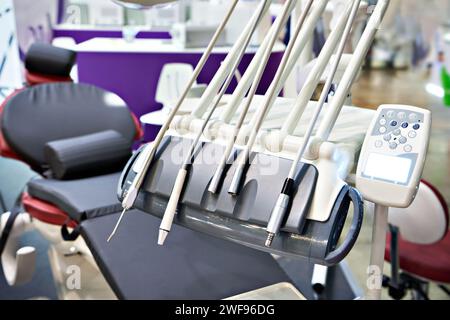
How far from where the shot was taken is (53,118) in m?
1.48

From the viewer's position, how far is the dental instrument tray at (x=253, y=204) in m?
0.59

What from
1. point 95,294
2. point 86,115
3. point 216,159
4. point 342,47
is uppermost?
point 342,47

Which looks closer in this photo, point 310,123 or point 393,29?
point 310,123

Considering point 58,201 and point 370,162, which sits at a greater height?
point 370,162

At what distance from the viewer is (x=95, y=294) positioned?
997mm

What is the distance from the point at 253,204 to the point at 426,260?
1050mm

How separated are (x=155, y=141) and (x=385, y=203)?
0.36 meters

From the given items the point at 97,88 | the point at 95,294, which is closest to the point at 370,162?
the point at 95,294

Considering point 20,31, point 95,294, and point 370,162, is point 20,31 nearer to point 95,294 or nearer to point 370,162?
point 95,294

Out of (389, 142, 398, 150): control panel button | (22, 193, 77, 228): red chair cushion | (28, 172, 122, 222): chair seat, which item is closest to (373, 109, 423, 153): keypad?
(389, 142, 398, 150): control panel button

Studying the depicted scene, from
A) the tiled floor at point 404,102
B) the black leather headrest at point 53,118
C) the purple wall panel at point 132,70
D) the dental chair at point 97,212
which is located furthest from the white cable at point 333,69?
the black leather headrest at point 53,118

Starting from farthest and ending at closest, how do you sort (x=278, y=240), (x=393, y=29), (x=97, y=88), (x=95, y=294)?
(x=97, y=88)
(x=95, y=294)
(x=393, y=29)
(x=278, y=240)

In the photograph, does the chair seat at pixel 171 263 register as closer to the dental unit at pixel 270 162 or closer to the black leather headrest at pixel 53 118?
the dental unit at pixel 270 162

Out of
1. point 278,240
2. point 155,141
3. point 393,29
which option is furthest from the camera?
point 393,29
